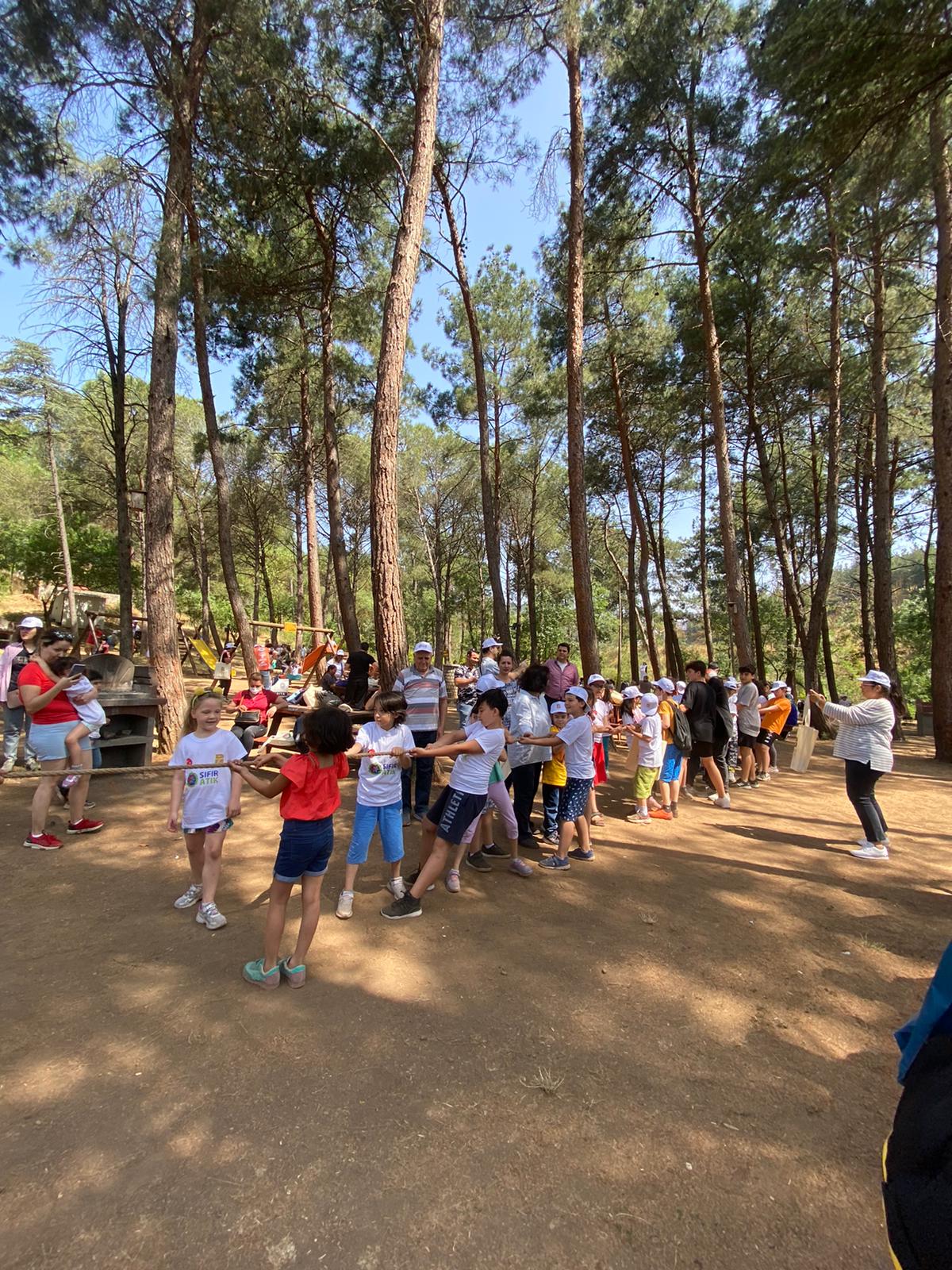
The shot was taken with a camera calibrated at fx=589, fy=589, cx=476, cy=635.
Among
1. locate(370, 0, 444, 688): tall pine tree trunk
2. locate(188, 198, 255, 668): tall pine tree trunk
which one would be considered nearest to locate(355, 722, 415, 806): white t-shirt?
locate(370, 0, 444, 688): tall pine tree trunk

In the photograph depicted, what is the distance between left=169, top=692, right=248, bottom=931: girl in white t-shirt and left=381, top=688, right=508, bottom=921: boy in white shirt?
113 centimetres

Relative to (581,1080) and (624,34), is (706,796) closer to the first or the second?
(581,1080)

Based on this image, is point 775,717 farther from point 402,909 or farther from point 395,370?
point 395,370

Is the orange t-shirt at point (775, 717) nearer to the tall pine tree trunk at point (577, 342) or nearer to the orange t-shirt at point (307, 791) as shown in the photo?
the tall pine tree trunk at point (577, 342)

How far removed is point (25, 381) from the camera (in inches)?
631

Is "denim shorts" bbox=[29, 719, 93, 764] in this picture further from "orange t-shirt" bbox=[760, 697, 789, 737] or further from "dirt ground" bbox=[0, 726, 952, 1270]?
"orange t-shirt" bbox=[760, 697, 789, 737]

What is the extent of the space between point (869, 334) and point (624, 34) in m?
7.88

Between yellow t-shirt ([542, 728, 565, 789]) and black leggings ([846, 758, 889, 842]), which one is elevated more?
yellow t-shirt ([542, 728, 565, 789])

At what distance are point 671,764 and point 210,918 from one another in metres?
4.67

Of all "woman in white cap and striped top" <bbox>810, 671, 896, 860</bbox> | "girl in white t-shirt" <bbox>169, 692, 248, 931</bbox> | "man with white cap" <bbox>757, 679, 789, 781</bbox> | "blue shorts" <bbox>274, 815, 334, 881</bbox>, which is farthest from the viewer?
"man with white cap" <bbox>757, 679, 789, 781</bbox>

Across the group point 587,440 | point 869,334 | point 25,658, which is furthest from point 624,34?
point 25,658

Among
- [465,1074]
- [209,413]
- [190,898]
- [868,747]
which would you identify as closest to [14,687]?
[190,898]

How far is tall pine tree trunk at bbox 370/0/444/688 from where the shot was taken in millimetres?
6918

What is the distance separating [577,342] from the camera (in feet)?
32.6
